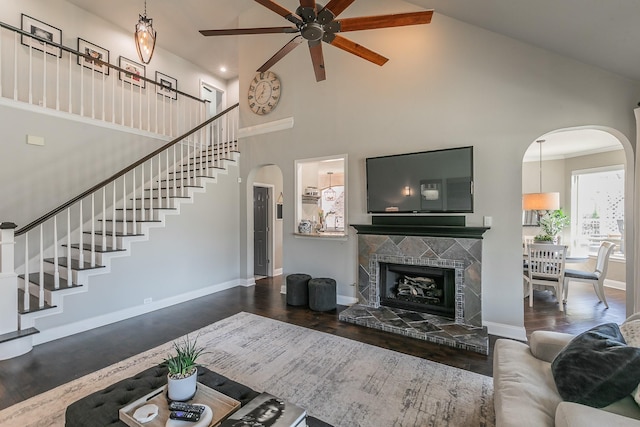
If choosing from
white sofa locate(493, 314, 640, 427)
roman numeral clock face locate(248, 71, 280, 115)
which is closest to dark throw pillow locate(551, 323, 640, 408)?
white sofa locate(493, 314, 640, 427)

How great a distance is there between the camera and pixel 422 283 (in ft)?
13.9

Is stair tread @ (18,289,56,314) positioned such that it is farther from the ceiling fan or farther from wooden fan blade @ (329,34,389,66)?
wooden fan blade @ (329,34,389,66)

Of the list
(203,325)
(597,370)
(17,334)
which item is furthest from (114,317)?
(597,370)

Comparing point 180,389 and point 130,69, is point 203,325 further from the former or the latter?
point 130,69

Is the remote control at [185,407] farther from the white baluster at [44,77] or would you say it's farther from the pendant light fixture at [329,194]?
the pendant light fixture at [329,194]

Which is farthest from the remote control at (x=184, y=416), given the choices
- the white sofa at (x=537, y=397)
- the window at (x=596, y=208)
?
the window at (x=596, y=208)

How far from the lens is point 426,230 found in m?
3.90

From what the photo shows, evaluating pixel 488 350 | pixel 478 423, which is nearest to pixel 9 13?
pixel 478 423

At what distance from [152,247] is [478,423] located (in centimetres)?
454

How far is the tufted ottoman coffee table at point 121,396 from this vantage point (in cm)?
142

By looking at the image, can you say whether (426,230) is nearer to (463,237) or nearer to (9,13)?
(463,237)

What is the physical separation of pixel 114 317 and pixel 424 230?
4.42m

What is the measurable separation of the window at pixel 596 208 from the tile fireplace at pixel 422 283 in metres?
4.72

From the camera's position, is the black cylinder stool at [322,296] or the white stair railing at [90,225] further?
the black cylinder stool at [322,296]
